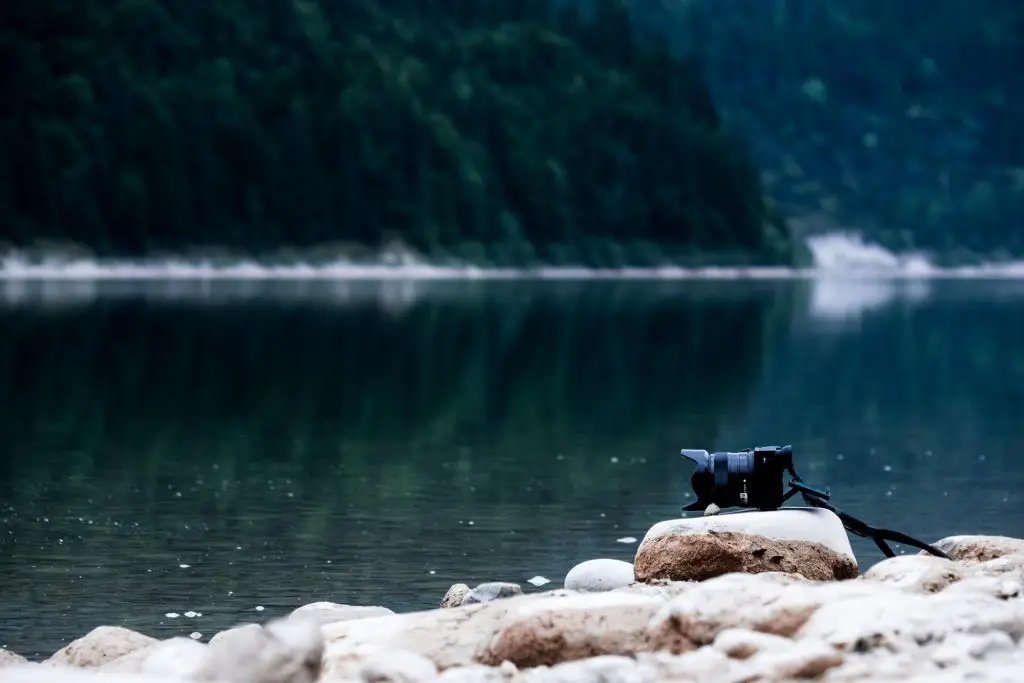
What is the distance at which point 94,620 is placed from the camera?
53.6 feet

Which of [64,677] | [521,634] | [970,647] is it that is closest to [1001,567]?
[970,647]

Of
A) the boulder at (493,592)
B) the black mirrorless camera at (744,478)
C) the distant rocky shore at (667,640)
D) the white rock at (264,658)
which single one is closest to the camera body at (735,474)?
the black mirrorless camera at (744,478)

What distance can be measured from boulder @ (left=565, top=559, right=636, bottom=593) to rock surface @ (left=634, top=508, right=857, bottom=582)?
0.76m

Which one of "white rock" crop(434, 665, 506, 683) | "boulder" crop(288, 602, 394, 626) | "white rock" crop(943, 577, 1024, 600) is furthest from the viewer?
"boulder" crop(288, 602, 394, 626)

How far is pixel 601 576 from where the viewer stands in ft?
42.3

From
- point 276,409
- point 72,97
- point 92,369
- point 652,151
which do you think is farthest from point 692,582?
point 652,151

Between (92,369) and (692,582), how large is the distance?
42785 millimetres

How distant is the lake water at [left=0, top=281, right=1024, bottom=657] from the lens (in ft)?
62.5

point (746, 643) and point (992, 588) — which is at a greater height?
point (992, 588)

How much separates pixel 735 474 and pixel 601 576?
1.86 metres

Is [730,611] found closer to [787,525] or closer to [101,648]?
[787,525]

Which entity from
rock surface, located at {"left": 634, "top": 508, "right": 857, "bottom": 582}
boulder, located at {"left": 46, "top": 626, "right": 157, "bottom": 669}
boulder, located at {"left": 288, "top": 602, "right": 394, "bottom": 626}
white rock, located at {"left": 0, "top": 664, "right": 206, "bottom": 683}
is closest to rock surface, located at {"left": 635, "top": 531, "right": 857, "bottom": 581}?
rock surface, located at {"left": 634, "top": 508, "right": 857, "bottom": 582}

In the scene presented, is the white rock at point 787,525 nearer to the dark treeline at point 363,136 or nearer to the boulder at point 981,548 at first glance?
the boulder at point 981,548

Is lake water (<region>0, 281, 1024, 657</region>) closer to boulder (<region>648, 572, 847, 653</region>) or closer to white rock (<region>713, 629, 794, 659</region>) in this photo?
boulder (<region>648, 572, 847, 653</region>)
